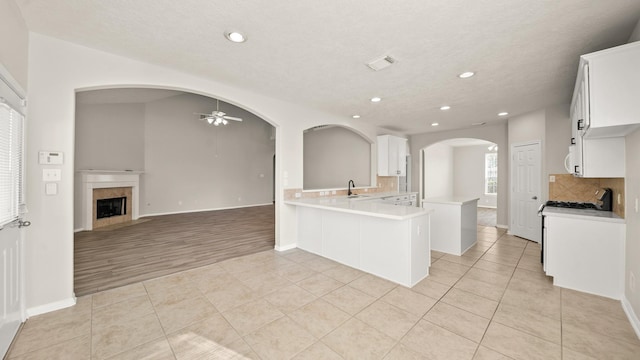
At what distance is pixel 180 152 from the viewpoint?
796 centimetres

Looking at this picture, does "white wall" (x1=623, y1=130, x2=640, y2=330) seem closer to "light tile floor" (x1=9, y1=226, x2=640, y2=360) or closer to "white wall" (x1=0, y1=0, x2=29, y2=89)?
"light tile floor" (x1=9, y1=226, x2=640, y2=360)

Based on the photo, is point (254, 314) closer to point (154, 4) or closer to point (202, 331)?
point (202, 331)

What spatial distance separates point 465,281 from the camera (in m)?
Answer: 2.90

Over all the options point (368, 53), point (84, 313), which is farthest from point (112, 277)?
point (368, 53)

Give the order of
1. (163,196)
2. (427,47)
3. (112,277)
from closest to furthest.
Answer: (427,47), (112,277), (163,196)

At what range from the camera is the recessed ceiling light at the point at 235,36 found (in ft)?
7.11

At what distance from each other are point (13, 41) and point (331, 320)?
3.45 m

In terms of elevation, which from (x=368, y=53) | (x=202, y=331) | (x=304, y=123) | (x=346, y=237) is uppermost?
(x=368, y=53)

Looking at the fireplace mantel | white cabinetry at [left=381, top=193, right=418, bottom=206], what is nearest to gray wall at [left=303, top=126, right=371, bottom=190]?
white cabinetry at [left=381, top=193, right=418, bottom=206]

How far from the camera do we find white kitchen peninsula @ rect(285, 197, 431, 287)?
9.16ft

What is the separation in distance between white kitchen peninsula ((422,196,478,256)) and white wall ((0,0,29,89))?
491 cm

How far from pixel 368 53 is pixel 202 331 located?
119 inches

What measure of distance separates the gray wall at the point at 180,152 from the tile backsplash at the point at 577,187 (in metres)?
9.01

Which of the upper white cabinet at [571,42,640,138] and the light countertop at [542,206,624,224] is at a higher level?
the upper white cabinet at [571,42,640,138]
